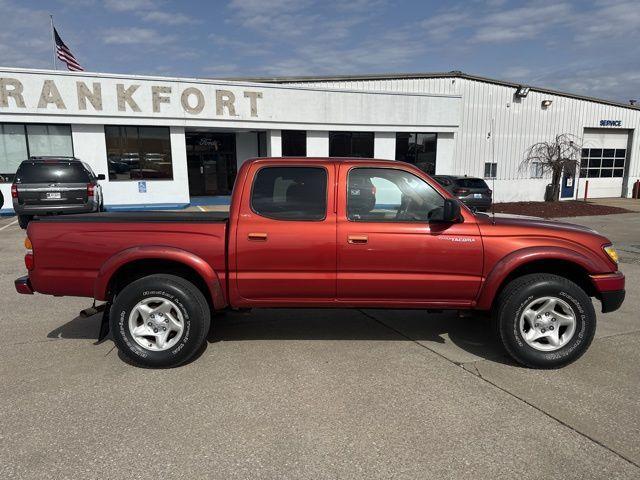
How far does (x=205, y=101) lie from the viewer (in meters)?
17.5

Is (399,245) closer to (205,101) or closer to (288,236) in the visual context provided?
(288,236)

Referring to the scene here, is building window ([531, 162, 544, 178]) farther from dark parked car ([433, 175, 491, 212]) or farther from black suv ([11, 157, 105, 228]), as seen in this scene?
black suv ([11, 157, 105, 228])

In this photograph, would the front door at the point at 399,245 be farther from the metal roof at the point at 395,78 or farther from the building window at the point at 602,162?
the building window at the point at 602,162

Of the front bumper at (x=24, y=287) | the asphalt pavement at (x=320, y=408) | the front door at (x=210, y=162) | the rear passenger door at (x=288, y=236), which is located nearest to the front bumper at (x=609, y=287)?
the asphalt pavement at (x=320, y=408)

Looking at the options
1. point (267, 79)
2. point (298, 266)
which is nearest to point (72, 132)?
A: point (267, 79)

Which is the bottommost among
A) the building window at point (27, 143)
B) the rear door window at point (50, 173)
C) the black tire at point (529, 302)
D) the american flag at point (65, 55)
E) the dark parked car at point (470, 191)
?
the black tire at point (529, 302)

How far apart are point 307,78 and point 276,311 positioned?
1623 centimetres

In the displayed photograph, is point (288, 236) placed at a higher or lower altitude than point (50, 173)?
lower

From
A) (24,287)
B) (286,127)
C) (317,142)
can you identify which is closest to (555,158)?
(317,142)

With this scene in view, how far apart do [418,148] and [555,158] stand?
794 cm

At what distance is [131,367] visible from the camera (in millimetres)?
3895

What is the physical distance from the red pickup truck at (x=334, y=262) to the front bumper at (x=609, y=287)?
0.01 meters

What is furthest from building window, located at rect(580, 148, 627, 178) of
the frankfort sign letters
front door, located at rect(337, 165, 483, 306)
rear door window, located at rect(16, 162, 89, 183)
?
front door, located at rect(337, 165, 483, 306)

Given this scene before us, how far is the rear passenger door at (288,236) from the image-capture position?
12.6 ft
